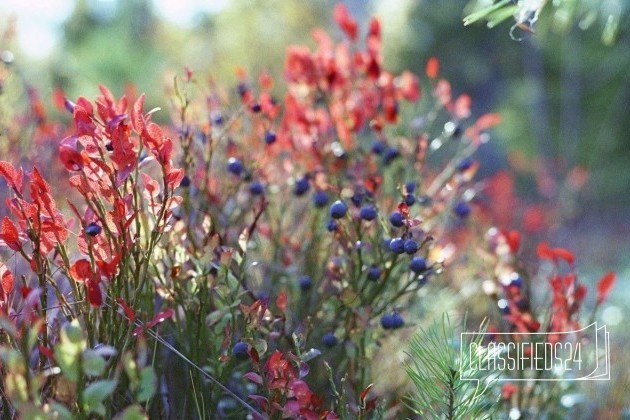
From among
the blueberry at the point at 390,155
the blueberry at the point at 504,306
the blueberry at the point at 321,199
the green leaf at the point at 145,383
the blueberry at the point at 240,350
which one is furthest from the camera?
the blueberry at the point at 390,155

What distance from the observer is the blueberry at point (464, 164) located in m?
2.32

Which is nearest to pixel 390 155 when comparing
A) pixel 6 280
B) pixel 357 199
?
pixel 357 199

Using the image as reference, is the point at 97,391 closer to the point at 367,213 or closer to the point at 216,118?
the point at 367,213

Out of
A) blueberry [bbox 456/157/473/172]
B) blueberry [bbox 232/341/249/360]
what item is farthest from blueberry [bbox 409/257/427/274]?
blueberry [bbox 456/157/473/172]

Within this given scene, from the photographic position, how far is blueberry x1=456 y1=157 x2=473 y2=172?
2322 millimetres

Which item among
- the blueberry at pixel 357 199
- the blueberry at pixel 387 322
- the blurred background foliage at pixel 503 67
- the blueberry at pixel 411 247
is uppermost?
the blurred background foliage at pixel 503 67

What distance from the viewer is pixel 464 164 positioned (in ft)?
7.63

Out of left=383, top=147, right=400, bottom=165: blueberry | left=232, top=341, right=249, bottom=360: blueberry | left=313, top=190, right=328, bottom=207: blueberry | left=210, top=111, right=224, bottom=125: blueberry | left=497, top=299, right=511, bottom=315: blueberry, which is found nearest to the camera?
left=232, top=341, right=249, bottom=360: blueberry

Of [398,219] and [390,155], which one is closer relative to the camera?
[398,219]

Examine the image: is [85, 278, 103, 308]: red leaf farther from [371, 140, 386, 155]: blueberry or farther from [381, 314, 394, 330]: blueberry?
[371, 140, 386, 155]: blueberry

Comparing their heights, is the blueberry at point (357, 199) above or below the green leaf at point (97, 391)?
above

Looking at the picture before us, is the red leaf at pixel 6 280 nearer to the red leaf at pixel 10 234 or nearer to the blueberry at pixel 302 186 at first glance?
the red leaf at pixel 10 234

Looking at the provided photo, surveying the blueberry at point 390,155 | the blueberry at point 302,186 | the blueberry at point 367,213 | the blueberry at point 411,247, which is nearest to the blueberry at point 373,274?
the blueberry at point 367,213

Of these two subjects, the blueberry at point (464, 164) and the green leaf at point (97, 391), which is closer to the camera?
the green leaf at point (97, 391)
